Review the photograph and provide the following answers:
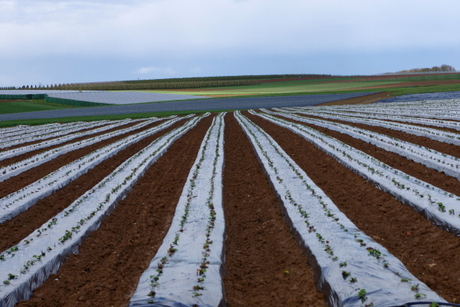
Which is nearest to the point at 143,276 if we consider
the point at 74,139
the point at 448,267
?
the point at 448,267

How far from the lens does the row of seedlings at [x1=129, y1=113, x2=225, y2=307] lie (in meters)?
4.89

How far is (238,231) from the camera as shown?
296 inches

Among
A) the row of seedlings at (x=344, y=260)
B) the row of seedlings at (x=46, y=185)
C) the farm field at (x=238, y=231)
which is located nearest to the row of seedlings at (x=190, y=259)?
the farm field at (x=238, y=231)

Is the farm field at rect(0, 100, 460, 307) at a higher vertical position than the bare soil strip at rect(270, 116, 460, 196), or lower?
lower

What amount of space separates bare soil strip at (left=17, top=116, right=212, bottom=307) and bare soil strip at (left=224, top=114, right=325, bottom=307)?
122 cm

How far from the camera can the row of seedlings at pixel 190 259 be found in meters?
4.89

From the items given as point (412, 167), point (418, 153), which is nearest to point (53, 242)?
point (412, 167)

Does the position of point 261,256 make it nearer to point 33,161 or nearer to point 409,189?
point 409,189

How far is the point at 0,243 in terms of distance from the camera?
727 centimetres

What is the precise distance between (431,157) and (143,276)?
29.7ft

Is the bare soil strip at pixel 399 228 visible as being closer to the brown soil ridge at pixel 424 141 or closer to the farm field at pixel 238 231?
the farm field at pixel 238 231

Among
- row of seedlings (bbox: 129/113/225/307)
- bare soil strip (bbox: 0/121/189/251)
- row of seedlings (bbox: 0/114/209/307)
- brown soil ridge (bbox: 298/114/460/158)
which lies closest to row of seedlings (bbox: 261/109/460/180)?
brown soil ridge (bbox: 298/114/460/158)

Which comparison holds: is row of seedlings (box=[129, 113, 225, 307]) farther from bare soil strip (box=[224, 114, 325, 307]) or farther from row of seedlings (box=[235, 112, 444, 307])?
row of seedlings (box=[235, 112, 444, 307])

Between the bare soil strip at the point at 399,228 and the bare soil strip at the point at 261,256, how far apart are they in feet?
4.19
